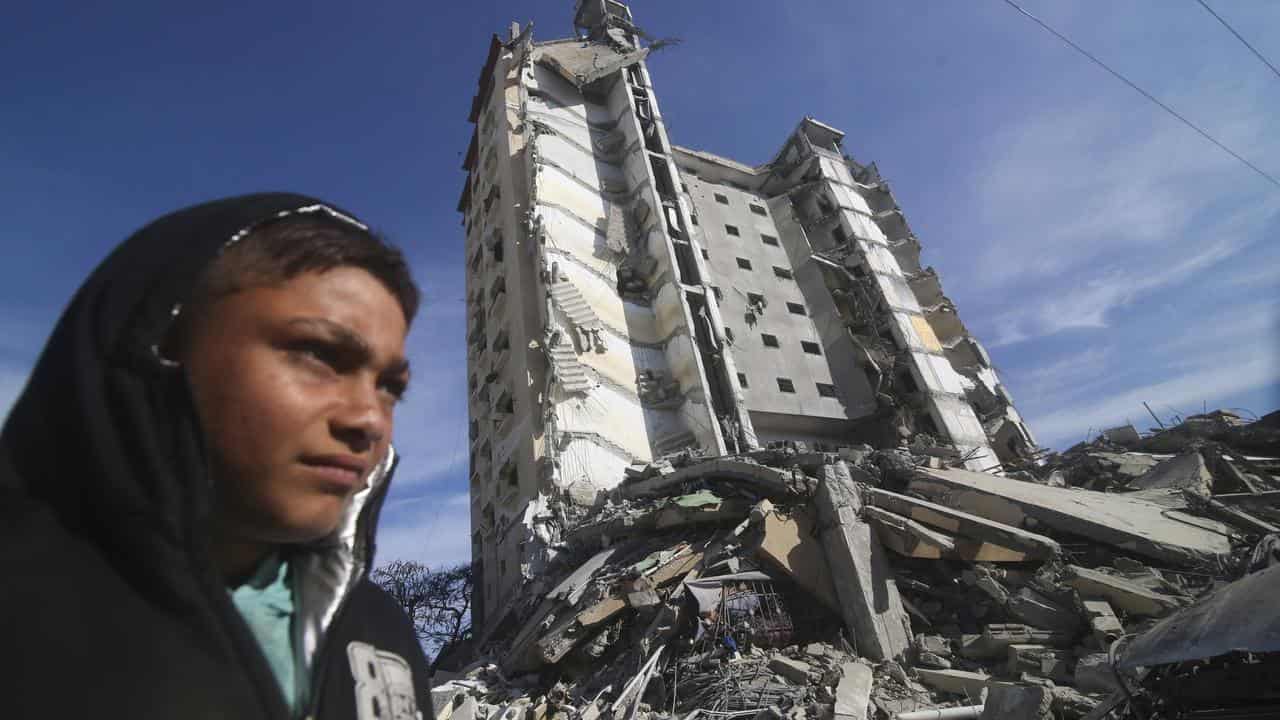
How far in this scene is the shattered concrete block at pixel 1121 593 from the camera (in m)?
7.32

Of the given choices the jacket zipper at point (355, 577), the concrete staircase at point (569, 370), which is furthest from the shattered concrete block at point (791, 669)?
the concrete staircase at point (569, 370)

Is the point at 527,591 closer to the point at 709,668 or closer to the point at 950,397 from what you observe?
the point at 709,668

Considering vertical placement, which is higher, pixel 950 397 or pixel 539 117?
pixel 539 117

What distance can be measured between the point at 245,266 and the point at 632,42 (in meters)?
38.9

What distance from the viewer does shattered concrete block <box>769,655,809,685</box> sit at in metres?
7.54

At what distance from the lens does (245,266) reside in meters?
1.16

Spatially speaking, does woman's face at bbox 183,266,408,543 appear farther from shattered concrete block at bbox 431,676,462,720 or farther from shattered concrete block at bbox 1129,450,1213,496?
shattered concrete block at bbox 1129,450,1213,496

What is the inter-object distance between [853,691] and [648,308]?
64.1 feet

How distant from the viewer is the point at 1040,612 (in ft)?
25.7

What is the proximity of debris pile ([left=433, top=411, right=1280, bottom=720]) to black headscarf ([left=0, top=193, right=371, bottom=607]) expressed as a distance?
6656mm

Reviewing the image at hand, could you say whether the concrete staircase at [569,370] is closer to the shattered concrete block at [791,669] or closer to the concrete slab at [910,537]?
the concrete slab at [910,537]

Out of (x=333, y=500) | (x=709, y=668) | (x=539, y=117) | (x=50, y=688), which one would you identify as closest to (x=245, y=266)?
(x=333, y=500)

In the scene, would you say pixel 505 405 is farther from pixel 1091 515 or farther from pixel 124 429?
pixel 124 429

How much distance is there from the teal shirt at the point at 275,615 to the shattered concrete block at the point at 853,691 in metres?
6.85
